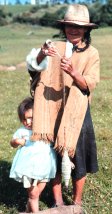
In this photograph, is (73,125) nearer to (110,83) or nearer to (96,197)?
(96,197)

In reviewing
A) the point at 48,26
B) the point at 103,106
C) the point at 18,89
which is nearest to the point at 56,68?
the point at 103,106

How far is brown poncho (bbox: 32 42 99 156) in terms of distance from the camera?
5.98m

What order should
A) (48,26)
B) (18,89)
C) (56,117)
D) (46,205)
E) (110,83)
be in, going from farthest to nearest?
1. (48,26)
2. (110,83)
3. (18,89)
4. (46,205)
5. (56,117)

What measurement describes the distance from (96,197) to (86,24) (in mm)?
2771

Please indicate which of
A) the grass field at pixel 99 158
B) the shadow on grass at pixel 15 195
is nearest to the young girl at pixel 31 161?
the grass field at pixel 99 158

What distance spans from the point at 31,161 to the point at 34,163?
0.14ft

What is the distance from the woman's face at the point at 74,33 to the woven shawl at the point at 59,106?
0.53ft

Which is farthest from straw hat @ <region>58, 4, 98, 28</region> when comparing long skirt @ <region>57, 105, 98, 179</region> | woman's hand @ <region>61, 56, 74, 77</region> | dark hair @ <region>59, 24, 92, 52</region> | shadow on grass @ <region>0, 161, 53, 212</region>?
shadow on grass @ <region>0, 161, 53, 212</region>

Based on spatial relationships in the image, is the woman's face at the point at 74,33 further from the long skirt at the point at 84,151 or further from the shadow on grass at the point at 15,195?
the shadow on grass at the point at 15,195

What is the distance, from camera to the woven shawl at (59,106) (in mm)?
6008

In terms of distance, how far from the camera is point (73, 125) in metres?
6.07

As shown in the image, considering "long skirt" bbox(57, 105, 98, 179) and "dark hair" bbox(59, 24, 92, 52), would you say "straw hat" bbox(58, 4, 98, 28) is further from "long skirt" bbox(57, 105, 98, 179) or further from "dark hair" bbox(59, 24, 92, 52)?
"long skirt" bbox(57, 105, 98, 179)

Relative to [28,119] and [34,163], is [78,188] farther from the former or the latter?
[28,119]

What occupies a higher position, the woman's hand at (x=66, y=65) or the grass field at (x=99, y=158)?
the woman's hand at (x=66, y=65)
